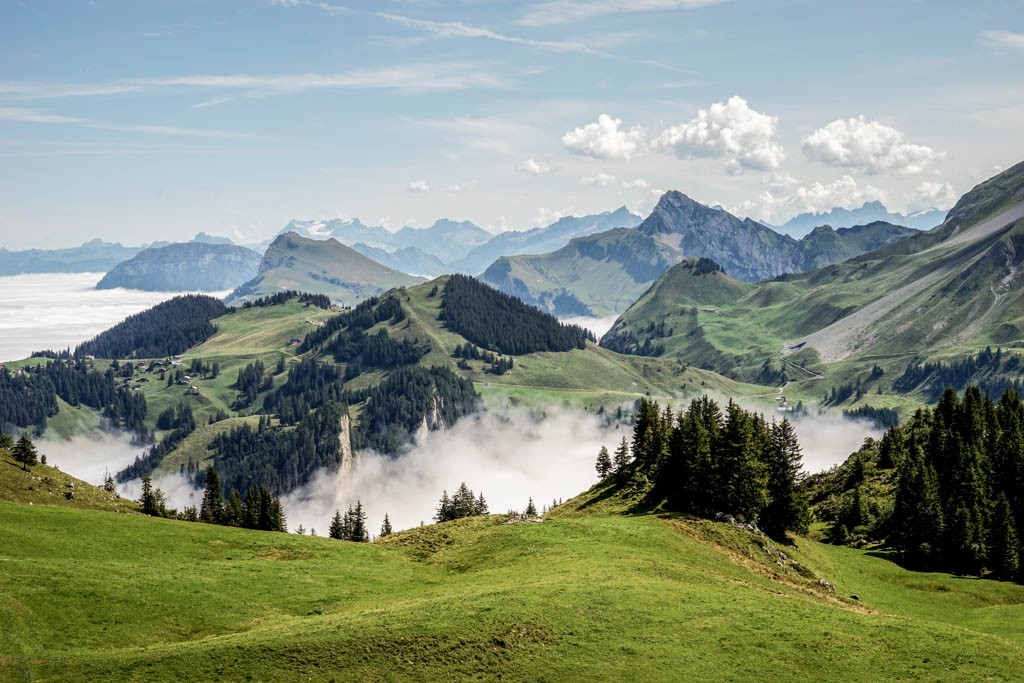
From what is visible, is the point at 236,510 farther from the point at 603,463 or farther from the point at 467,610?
the point at 467,610

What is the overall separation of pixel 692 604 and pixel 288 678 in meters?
31.2

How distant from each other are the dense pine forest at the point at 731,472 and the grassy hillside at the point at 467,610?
876cm

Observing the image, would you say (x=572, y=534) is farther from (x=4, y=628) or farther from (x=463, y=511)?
(x=463, y=511)

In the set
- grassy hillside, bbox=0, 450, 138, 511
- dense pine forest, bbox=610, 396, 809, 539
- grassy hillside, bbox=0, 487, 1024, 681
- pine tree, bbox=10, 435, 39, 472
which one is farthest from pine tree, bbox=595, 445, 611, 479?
pine tree, bbox=10, 435, 39, 472

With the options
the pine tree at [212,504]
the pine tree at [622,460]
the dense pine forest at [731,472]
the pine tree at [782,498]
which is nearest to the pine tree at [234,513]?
the pine tree at [212,504]

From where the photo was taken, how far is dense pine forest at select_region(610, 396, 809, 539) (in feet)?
314

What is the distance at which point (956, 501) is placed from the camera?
104250 millimetres

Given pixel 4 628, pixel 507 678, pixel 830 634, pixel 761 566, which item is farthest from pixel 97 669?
pixel 761 566

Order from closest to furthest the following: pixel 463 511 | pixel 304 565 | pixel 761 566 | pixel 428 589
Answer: pixel 428 589, pixel 304 565, pixel 761 566, pixel 463 511

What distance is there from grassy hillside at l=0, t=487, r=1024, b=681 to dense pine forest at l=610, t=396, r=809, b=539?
345 inches

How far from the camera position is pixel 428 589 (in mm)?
70062

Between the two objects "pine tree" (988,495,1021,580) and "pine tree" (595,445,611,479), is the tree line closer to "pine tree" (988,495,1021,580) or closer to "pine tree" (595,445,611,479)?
"pine tree" (595,445,611,479)

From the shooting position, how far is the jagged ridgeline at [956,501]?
97188mm

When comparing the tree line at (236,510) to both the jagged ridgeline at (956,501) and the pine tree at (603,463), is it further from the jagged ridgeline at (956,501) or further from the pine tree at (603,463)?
the jagged ridgeline at (956,501)
